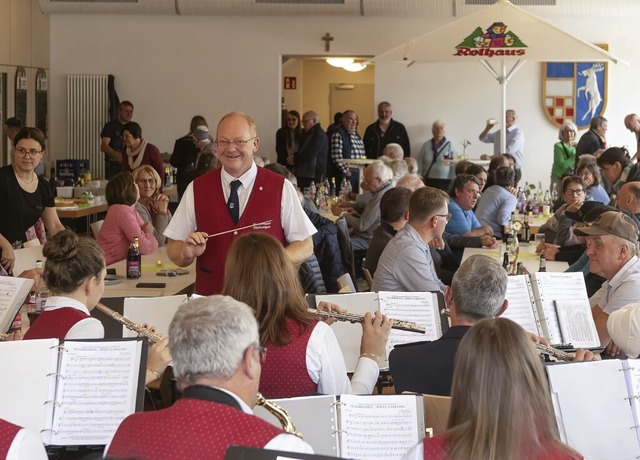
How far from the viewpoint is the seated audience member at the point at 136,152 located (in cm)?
1211

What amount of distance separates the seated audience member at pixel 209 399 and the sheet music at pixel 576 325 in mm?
2267

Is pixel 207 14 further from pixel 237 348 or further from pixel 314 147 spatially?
pixel 237 348

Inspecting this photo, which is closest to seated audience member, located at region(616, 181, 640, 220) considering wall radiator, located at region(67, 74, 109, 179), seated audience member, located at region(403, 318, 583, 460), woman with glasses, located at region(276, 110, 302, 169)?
seated audience member, located at region(403, 318, 583, 460)

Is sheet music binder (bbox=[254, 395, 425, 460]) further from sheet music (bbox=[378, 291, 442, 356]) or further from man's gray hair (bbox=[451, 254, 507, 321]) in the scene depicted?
sheet music (bbox=[378, 291, 442, 356])

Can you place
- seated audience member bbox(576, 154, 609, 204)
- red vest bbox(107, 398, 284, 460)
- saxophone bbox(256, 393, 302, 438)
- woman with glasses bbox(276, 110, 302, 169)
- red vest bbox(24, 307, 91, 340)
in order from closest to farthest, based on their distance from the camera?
red vest bbox(107, 398, 284, 460), saxophone bbox(256, 393, 302, 438), red vest bbox(24, 307, 91, 340), seated audience member bbox(576, 154, 609, 204), woman with glasses bbox(276, 110, 302, 169)

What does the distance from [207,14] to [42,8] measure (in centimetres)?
246

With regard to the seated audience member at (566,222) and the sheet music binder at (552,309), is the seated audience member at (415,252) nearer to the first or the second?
the sheet music binder at (552,309)

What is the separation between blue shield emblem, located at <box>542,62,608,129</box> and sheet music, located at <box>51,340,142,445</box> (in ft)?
41.9

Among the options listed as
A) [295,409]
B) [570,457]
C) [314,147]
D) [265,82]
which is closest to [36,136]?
[295,409]

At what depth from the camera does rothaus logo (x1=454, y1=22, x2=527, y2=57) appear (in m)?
9.91

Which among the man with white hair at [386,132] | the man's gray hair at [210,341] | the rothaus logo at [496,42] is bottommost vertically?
the man's gray hair at [210,341]

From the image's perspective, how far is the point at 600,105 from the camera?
15.1m

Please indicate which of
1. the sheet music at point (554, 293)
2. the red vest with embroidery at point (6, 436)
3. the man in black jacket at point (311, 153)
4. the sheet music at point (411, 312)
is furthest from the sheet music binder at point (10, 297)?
the man in black jacket at point (311, 153)

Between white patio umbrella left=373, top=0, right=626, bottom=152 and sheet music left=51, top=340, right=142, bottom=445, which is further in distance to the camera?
white patio umbrella left=373, top=0, right=626, bottom=152
